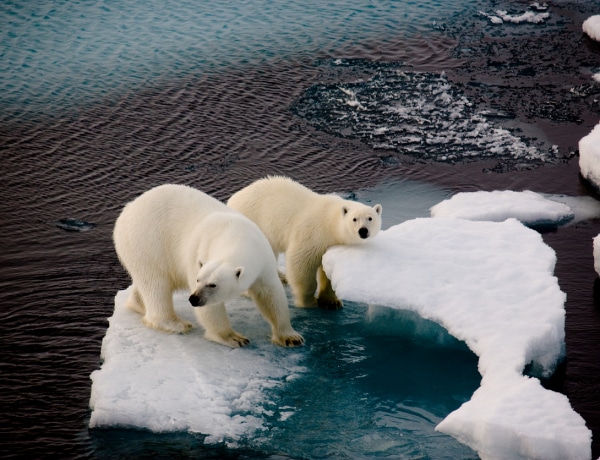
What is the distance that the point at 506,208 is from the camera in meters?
9.28

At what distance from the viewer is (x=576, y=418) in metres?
5.27

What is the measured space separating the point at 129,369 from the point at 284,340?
1.24 m

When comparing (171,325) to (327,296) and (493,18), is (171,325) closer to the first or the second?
(327,296)

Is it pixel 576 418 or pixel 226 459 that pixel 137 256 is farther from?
pixel 576 418

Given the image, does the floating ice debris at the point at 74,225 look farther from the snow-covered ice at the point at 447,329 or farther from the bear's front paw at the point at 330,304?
the bear's front paw at the point at 330,304

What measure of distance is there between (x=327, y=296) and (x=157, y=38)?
8.95 m

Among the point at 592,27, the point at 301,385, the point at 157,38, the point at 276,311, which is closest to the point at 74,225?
the point at 276,311

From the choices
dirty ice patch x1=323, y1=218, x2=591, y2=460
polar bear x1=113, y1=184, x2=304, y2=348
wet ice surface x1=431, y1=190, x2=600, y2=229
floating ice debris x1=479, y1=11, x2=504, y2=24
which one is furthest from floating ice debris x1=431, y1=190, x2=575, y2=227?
floating ice debris x1=479, y1=11, x2=504, y2=24

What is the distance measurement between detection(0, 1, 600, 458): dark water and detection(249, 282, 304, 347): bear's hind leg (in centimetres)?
77

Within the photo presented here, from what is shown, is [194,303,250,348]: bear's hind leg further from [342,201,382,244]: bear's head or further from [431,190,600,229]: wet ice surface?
[431,190,600,229]: wet ice surface

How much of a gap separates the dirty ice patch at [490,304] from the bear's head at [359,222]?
162mm

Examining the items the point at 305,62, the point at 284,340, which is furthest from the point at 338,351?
the point at 305,62

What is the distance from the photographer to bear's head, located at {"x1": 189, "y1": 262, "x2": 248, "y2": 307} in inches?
239

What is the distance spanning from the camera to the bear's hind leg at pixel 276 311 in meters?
6.66
